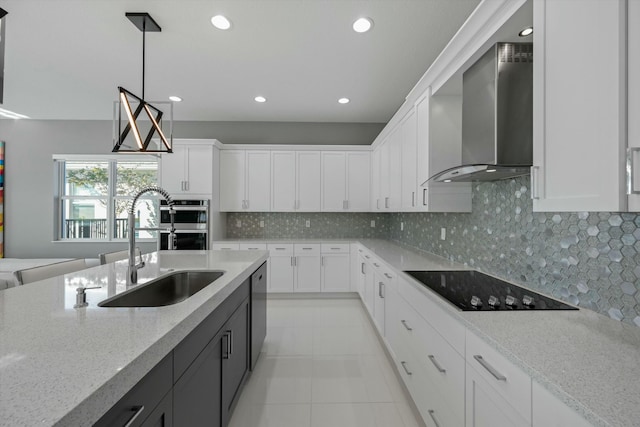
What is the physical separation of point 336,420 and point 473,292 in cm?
118

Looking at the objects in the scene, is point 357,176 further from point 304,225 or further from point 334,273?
point 334,273

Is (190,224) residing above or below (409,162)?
below

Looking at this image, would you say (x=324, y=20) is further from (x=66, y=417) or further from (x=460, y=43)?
(x=66, y=417)

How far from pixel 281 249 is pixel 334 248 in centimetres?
81

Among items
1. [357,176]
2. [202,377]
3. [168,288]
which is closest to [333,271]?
[357,176]

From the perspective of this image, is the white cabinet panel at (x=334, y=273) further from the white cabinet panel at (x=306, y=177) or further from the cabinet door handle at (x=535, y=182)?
the cabinet door handle at (x=535, y=182)

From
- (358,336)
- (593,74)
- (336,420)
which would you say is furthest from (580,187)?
(358,336)

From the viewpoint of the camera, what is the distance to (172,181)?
170 inches

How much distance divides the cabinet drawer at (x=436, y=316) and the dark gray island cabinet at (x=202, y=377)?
3.63ft

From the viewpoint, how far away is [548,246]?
156cm

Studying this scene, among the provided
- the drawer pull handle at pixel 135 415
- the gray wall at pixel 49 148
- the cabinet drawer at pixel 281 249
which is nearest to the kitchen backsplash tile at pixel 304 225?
the cabinet drawer at pixel 281 249

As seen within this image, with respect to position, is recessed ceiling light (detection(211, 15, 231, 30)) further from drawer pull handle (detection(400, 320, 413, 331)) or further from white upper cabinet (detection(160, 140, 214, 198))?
drawer pull handle (detection(400, 320, 413, 331))

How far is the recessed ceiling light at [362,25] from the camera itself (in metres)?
2.37

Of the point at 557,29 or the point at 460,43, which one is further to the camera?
the point at 460,43
